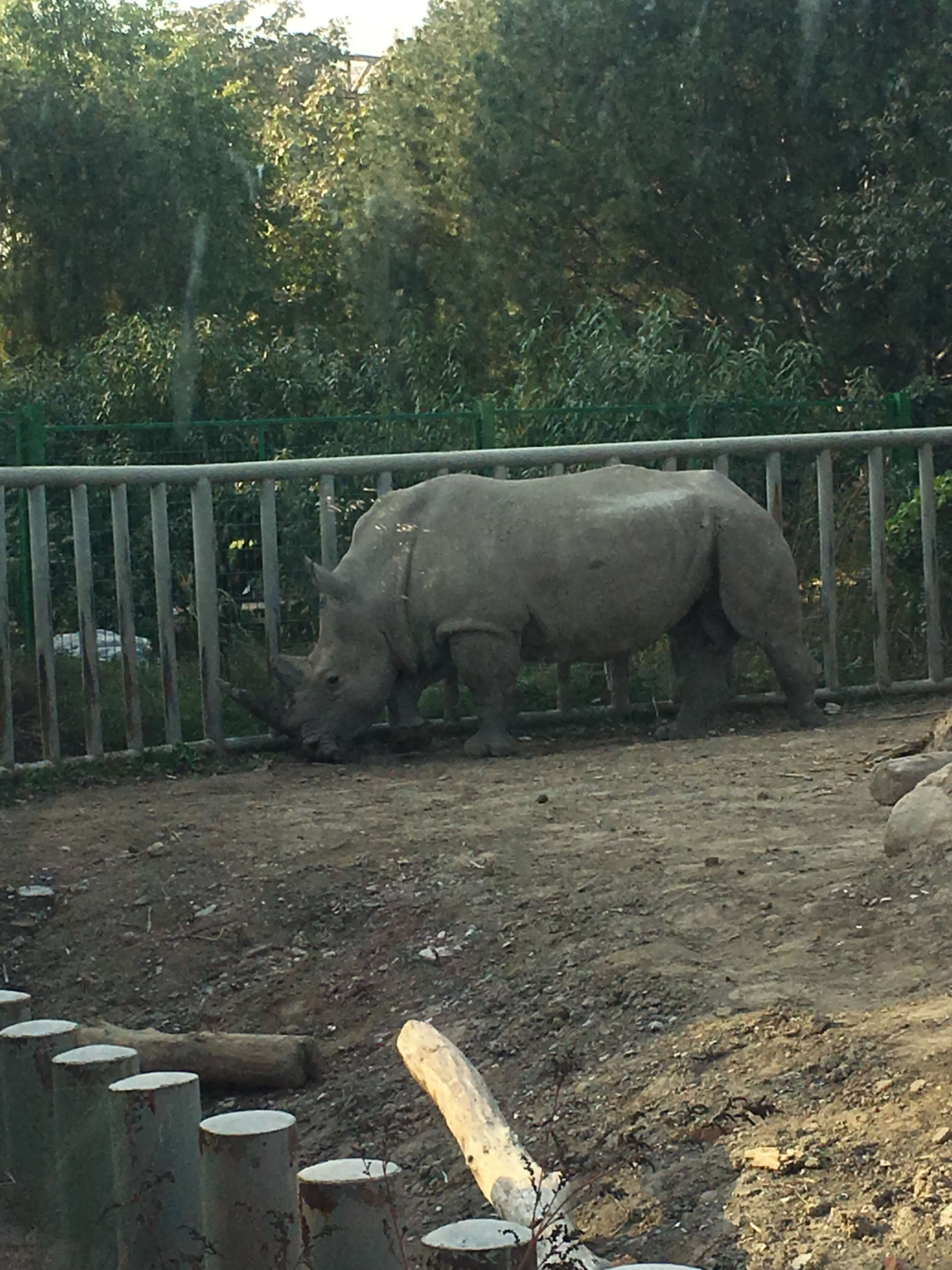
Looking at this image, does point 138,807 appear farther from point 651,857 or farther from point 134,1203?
point 134,1203

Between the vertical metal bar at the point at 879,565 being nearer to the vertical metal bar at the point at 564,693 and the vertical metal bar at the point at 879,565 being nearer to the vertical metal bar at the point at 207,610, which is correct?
the vertical metal bar at the point at 564,693

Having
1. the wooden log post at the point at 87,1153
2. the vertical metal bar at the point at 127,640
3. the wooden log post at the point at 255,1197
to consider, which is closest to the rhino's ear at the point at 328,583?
the vertical metal bar at the point at 127,640

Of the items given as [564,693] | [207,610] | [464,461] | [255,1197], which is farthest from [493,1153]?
[464,461]

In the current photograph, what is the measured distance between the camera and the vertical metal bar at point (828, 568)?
9.12 m

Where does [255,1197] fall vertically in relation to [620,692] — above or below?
below

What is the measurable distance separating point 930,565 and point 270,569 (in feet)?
11.2

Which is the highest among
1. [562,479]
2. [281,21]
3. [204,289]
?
[281,21]

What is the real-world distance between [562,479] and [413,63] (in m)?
15.6

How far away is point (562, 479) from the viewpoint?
854 centimetres

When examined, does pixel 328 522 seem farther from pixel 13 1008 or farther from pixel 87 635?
pixel 13 1008

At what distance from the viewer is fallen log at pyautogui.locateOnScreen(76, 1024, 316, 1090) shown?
4238 mm

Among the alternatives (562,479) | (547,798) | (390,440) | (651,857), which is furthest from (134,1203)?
(390,440)

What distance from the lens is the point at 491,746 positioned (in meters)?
8.16

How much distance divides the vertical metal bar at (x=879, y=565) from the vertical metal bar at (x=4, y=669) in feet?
14.1
